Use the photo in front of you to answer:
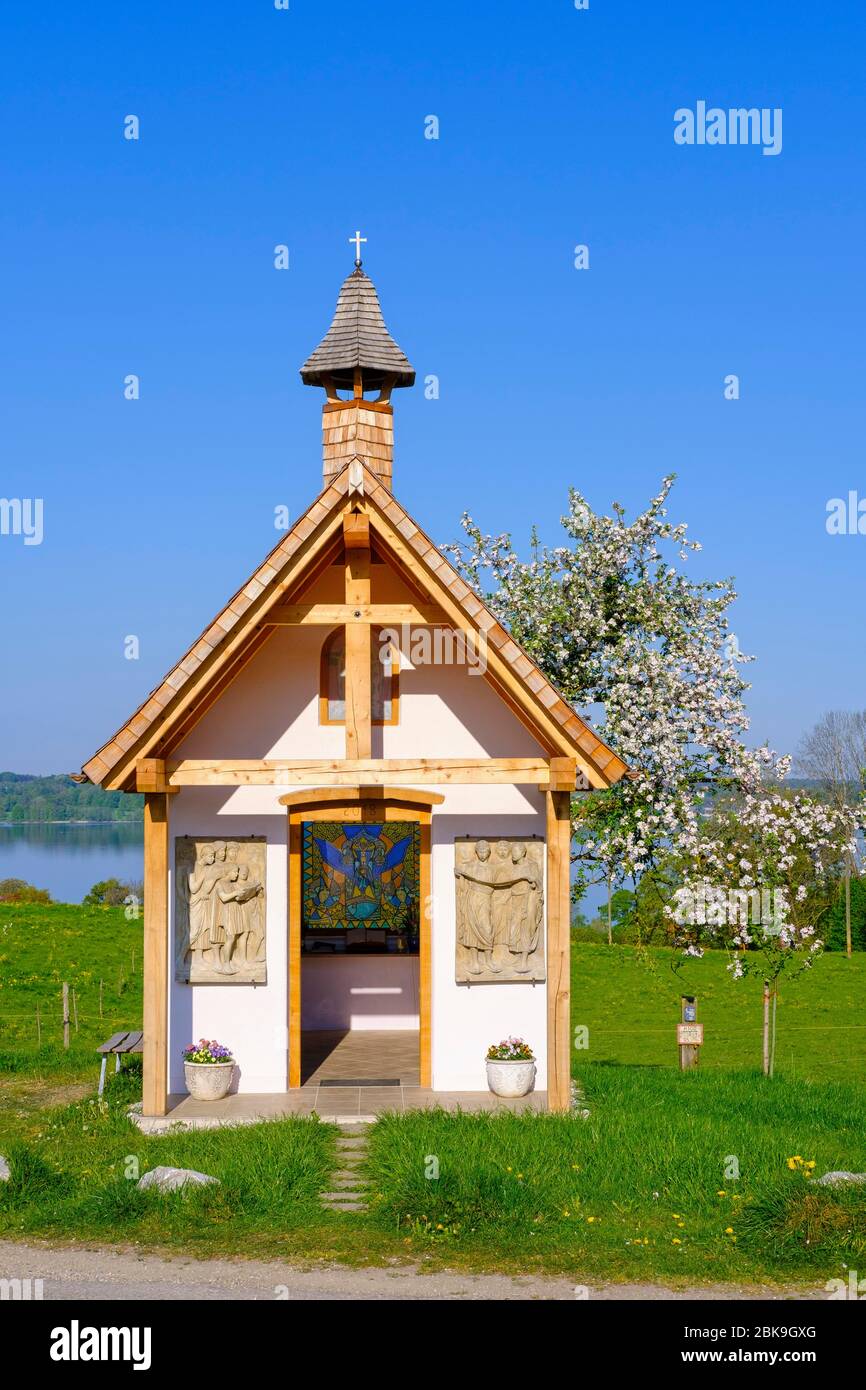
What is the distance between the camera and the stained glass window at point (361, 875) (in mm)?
19219

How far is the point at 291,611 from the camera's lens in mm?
14508

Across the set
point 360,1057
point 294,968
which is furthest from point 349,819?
point 360,1057

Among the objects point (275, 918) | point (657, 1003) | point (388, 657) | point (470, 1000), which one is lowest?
point (657, 1003)

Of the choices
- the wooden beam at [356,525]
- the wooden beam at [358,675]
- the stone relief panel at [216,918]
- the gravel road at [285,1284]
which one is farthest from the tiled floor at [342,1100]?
Result: the wooden beam at [356,525]

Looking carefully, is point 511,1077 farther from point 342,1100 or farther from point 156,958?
point 156,958

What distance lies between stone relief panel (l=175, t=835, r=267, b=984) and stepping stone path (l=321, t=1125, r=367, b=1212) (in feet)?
7.54

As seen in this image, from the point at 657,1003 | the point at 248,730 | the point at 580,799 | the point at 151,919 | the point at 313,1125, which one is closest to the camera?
the point at 313,1125

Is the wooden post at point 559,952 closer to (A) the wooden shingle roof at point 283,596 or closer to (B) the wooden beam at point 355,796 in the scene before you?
(A) the wooden shingle roof at point 283,596

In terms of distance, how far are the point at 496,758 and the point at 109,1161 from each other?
5642mm

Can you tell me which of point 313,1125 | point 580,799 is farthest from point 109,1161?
point 580,799

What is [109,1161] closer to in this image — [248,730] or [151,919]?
[151,919]

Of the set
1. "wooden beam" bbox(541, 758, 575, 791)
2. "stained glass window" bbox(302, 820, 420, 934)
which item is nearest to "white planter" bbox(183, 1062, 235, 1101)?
"wooden beam" bbox(541, 758, 575, 791)

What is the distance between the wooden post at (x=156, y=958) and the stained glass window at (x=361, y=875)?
15.8 feet

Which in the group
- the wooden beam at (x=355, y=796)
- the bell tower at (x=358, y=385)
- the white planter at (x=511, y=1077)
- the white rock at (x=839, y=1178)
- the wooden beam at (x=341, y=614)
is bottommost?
the white rock at (x=839, y=1178)
